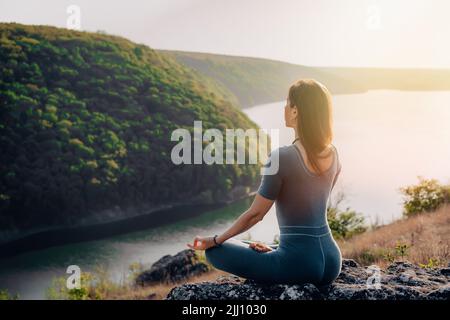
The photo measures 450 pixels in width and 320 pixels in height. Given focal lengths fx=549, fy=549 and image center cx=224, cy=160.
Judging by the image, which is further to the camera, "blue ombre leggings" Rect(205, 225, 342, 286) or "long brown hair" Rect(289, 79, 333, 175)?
"blue ombre leggings" Rect(205, 225, 342, 286)

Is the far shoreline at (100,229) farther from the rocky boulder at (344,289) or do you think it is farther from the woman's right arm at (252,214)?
the woman's right arm at (252,214)

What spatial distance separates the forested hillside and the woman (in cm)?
3874

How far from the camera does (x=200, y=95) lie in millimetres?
60469

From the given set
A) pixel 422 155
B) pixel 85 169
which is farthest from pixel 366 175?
pixel 85 169

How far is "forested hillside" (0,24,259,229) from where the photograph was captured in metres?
42.1

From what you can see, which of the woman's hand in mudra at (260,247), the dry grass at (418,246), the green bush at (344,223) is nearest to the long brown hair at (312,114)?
the woman's hand in mudra at (260,247)

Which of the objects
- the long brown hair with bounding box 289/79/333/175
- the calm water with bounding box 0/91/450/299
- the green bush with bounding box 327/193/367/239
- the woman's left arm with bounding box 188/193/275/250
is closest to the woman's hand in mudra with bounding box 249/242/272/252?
the woman's left arm with bounding box 188/193/275/250

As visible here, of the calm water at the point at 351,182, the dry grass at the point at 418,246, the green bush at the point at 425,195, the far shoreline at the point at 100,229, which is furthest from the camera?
the far shoreline at the point at 100,229

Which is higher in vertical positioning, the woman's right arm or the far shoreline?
the woman's right arm

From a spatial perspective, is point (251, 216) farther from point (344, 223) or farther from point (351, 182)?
point (351, 182)

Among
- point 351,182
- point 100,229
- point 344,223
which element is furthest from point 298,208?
point 351,182

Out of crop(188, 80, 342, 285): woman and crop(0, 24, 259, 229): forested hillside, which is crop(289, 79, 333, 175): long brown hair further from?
crop(0, 24, 259, 229): forested hillside

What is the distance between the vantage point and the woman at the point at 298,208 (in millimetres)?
3270
